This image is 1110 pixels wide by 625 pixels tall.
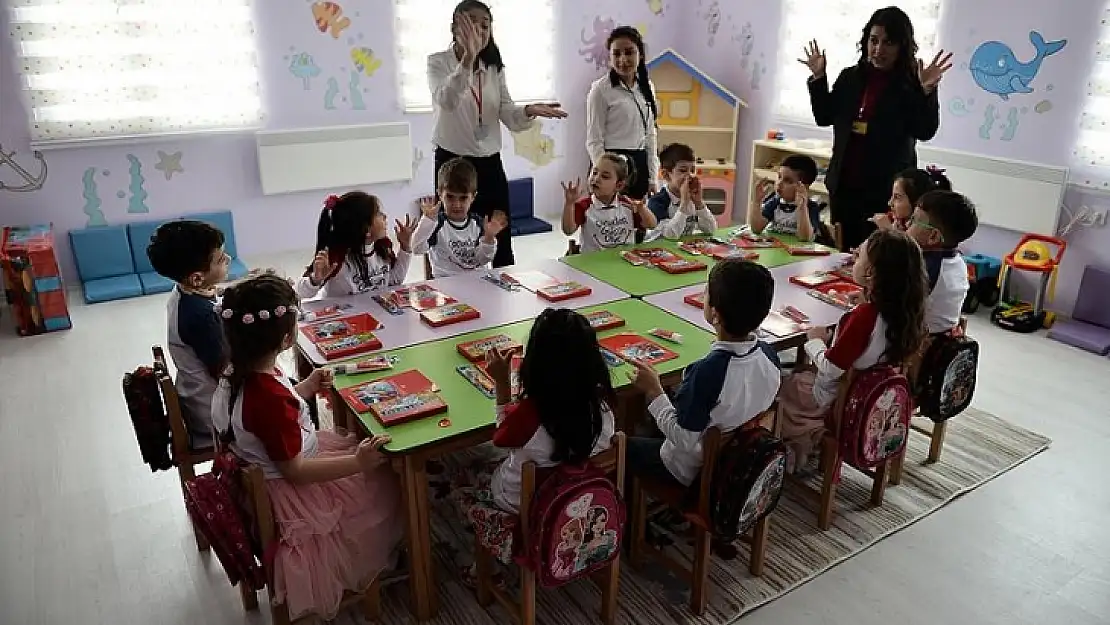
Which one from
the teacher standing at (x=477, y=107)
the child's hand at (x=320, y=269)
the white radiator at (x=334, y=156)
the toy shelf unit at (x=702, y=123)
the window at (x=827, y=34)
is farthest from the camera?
the toy shelf unit at (x=702, y=123)

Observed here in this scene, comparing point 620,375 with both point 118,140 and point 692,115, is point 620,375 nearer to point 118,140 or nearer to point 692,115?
point 118,140

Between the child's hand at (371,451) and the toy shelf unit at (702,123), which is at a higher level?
the toy shelf unit at (702,123)

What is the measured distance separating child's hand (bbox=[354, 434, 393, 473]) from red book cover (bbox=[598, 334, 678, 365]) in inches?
29.9

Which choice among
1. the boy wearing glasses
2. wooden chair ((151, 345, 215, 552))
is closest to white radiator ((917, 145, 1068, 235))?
the boy wearing glasses

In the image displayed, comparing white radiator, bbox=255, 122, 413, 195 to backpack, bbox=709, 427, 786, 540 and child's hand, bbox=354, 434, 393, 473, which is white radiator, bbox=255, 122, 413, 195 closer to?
child's hand, bbox=354, 434, 393, 473

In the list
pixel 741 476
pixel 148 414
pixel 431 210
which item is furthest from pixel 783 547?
pixel 148 414

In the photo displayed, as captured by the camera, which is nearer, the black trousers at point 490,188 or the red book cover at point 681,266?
the red book cover at point 681,266

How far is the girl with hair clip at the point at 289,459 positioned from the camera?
187cm

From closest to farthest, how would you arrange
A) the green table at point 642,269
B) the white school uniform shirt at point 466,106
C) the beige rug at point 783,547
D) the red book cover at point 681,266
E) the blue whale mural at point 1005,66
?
the beige rug at point 783,547 < the green table at point 642,269 < the red book cover at point 681,266 < the white school uniform shirt at point 466,106 < the blue whale mural at point 1005,66

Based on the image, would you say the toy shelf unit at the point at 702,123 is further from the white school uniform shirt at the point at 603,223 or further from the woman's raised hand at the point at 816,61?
the white school uniform shirt at the point at 603,223

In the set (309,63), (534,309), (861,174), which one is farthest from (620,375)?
(309,63)

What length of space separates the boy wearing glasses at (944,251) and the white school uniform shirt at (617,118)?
182 cm

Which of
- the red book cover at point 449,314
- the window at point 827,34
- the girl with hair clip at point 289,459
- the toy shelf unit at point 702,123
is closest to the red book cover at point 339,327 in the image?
the red book cover at point 449,314

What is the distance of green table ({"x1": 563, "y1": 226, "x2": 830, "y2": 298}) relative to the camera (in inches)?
119
